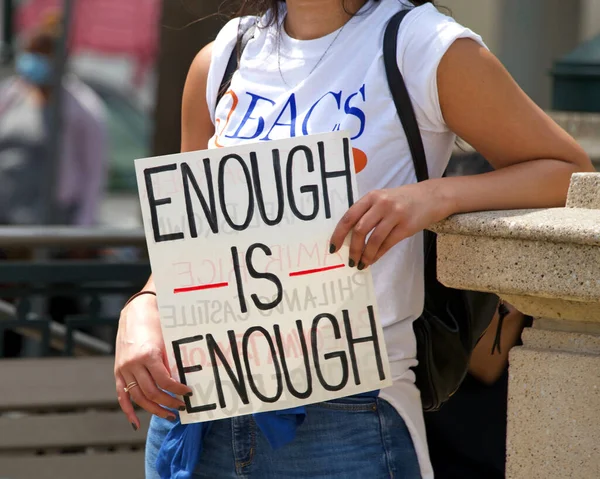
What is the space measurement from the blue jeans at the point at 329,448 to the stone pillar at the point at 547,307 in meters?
0.21

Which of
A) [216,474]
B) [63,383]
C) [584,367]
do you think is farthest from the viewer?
[63,383]

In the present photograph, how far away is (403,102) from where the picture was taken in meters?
1.84

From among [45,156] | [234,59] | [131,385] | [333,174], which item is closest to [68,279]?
[234,59]

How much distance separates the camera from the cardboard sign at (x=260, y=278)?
1.78 meters

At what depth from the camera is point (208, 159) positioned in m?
1.80

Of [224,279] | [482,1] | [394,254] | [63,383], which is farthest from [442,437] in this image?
[482,1]

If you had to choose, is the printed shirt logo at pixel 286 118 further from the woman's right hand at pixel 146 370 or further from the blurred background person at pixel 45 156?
the blurred background person at pixel 45 156

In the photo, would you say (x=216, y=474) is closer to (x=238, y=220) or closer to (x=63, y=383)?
(x=238, y=220)

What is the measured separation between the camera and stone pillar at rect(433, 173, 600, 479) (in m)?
1.61

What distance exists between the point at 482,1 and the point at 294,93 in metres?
8.37

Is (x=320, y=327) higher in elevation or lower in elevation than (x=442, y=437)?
higher

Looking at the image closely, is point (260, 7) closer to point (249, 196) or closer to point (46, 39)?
point (249, 196)

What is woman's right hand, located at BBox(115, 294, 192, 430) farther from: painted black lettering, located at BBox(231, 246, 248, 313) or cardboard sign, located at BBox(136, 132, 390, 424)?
painted black lettering, located at BBox(231, 246, 248, 313)

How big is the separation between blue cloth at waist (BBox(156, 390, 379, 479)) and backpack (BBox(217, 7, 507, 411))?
15 centimetres
